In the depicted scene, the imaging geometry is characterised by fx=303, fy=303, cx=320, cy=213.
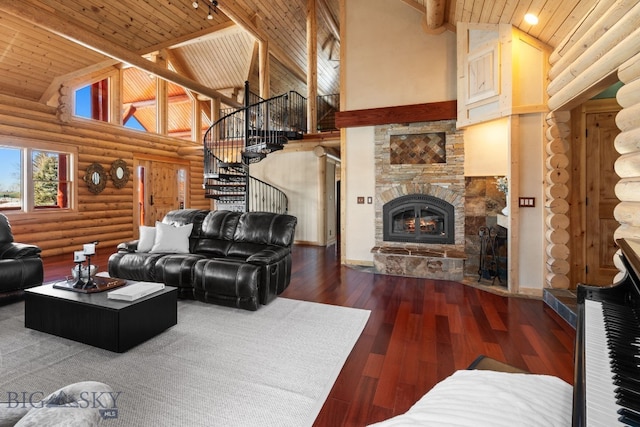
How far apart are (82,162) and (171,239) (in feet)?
14.6

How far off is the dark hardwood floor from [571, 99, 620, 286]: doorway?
783 millimetres

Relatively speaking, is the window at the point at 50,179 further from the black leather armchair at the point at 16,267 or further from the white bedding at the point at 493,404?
the white bedding at the point at 493,404

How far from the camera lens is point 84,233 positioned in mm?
6598

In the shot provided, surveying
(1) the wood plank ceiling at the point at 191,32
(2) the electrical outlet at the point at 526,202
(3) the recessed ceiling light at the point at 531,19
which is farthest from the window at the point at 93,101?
(2) the electrical outlet at the point at 526,202

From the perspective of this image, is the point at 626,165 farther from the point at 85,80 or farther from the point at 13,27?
the point at 85,80

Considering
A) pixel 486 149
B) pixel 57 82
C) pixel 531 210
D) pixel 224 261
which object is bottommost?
pixel 224 261

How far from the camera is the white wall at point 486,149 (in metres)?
4.47

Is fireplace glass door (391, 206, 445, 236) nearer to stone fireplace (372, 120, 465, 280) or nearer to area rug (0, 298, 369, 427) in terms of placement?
stone fireplace (372, 120, 465, 280)

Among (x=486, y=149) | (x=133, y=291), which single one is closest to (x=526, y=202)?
(x=486, y=149)

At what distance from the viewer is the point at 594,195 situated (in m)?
3.62

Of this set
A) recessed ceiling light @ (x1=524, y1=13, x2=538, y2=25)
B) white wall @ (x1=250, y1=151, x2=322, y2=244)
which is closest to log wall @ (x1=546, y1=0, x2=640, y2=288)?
recessed ceiling light @ (x1=524, y1=13, x2=538, y2=25)

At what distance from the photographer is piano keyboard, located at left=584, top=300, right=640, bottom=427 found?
2.24ft

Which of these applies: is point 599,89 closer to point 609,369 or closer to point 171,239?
point 609,369

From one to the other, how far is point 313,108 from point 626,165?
603 centimetres
